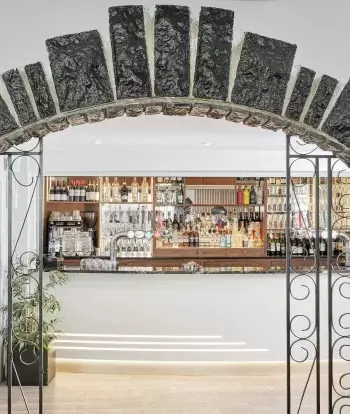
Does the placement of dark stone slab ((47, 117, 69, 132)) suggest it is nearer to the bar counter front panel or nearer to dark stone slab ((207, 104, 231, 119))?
dark stone slab ((207, 104, 231, 119))

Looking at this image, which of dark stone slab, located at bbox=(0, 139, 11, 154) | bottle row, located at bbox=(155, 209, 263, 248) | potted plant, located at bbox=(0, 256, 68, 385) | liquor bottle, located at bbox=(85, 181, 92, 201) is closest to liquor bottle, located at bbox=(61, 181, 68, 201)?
liquor bottle, located at bbox=(85, 181, 92, 201)

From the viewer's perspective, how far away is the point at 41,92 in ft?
7.95

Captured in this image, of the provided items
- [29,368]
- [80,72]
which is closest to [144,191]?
[29,368]

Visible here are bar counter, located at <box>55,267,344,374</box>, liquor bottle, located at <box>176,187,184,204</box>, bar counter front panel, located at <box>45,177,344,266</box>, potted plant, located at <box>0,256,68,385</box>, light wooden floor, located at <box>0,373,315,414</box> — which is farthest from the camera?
liquor bottle, located at <box>176,187,184,204</box>

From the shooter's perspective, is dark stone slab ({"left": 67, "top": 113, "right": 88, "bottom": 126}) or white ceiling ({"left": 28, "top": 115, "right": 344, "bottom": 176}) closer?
dark stone slab ({"left": 67, "top": 113, "right": 88, "bottom": 126})

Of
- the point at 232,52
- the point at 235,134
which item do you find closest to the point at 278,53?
the point at 232,52

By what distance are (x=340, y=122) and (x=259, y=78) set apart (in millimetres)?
395

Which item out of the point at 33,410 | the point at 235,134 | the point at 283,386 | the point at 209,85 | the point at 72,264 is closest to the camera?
the point at 209,85

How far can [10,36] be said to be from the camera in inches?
99.1

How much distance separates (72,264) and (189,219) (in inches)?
73.5

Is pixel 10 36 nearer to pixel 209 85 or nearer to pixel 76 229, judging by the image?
pixel 209 85

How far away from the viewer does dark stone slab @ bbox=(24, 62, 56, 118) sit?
2422 millimetres

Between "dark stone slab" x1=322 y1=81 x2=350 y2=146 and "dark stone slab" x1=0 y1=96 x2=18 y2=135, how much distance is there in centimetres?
130

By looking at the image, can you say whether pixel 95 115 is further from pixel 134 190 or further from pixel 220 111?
pixel 134 190
